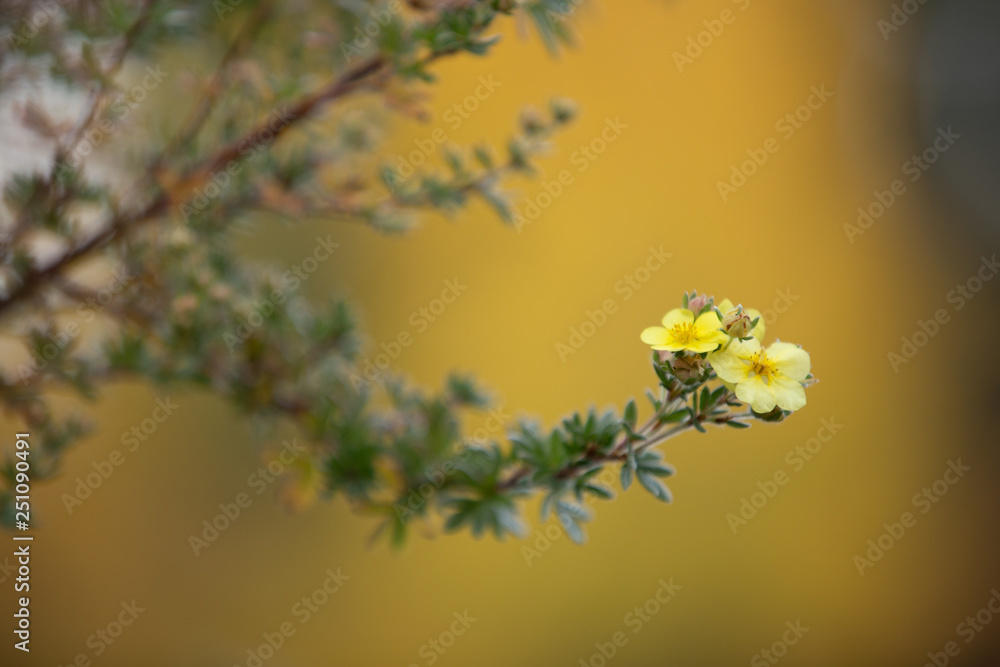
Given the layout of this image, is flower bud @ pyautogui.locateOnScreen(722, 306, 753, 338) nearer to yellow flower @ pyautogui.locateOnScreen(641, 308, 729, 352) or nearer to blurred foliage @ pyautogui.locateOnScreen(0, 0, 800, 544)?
yellow flower @ pyautogui.locateOnScreen(641, 308, 729, 352)

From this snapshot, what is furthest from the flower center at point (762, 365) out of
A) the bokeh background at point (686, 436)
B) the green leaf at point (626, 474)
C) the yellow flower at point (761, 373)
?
the bokeh background at point (686, 436)

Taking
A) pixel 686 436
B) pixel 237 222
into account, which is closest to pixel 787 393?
pixel 237 222

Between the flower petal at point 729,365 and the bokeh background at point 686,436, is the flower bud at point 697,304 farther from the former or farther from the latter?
the bokeh background at point 686,436

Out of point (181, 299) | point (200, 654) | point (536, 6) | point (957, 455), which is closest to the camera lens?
point (536, 6)

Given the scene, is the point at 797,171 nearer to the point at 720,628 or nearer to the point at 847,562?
the point at 847,562

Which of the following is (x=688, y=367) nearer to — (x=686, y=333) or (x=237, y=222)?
(x=686, y=333)

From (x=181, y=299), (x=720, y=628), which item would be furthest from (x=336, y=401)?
(x=720, y=628)

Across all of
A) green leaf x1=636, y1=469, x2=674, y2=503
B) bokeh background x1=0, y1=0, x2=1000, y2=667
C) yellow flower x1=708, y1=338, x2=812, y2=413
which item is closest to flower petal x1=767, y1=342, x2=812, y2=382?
yellow flower x1=708, y1=338, x2=812, y2=413
